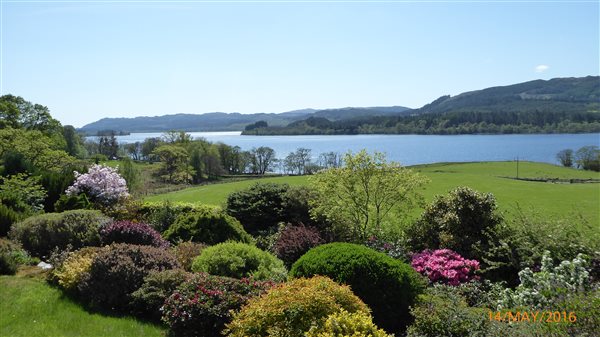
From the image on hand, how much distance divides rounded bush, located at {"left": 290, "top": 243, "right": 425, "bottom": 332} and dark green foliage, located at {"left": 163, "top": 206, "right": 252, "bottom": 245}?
5443mm

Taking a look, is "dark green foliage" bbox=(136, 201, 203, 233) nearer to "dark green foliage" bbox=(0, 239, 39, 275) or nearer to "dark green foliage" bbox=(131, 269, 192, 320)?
"dark green foliage" bbox=(0, 239, 39, 275)

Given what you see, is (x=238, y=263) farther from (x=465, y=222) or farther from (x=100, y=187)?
(x=100, y=187)

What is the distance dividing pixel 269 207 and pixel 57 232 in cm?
647

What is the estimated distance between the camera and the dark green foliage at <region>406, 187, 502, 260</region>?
11.7m

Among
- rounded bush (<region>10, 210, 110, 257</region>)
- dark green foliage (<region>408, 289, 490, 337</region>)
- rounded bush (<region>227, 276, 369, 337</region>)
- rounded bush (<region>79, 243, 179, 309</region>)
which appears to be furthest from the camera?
rounded bush (<region>10, 210, 110, 257</region>)

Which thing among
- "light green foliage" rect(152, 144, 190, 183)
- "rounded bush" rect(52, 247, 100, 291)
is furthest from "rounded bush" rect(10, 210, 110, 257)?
"light green foliage" rect(152, 144, 190, 183)

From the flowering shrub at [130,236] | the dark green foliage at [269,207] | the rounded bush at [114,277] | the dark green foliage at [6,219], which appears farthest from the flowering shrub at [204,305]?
the dark green foliage at [6,219]

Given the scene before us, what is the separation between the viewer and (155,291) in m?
8.11

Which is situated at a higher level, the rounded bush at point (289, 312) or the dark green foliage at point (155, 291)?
the rounded bush at point (289, 312)

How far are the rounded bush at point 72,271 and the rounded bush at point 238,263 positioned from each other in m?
2.12

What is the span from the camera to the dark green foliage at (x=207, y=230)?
12.8 metres

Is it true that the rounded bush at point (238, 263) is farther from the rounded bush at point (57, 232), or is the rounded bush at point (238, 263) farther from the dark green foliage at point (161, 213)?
the dark green foliage at point (161, 213)

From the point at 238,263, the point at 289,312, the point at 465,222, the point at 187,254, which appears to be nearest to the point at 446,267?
the point at 465,222

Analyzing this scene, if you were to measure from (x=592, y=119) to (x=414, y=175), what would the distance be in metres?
204
